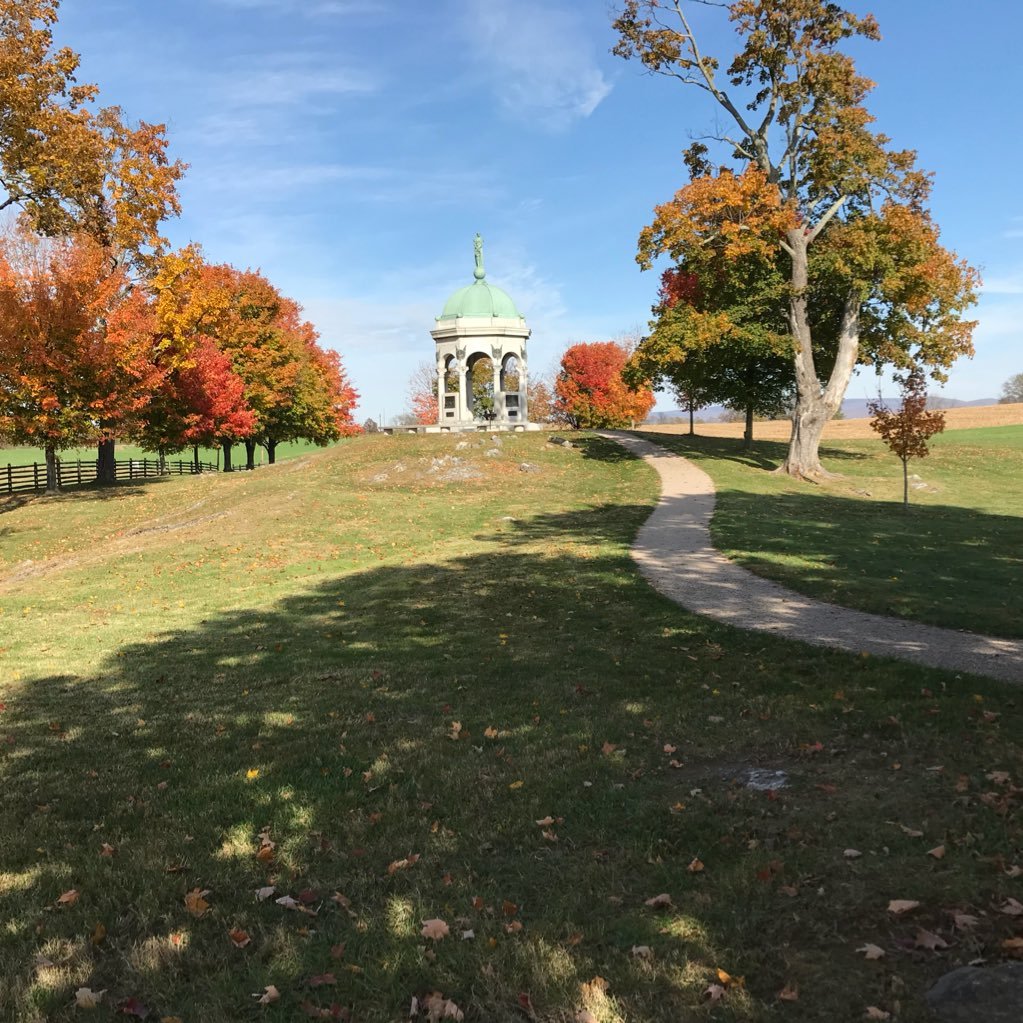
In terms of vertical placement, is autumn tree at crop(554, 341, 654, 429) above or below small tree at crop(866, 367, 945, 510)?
above

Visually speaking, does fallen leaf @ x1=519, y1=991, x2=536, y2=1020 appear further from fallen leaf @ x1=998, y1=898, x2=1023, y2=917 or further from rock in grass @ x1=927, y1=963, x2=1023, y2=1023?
fallen leaf @ x1=998, y1=898, x2=1023, y2=917

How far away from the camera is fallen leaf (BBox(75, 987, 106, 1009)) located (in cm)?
374

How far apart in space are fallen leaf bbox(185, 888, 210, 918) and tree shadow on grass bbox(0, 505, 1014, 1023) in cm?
5

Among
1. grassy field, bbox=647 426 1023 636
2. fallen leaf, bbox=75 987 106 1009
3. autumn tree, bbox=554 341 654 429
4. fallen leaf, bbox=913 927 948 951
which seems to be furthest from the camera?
autumn tree, bbox=554 341 654 429

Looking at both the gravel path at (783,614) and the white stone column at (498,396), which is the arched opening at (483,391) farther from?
the gravel path at (783,614)

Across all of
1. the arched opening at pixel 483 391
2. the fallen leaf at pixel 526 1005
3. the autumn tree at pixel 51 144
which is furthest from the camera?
the arched opening at pixel 483 391

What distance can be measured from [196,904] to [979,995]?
410cm

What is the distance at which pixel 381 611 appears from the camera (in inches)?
511

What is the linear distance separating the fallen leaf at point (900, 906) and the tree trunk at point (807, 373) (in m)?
28.9

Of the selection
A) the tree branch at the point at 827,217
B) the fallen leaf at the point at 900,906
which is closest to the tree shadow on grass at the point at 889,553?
the fallen leaf at the point at 900,906

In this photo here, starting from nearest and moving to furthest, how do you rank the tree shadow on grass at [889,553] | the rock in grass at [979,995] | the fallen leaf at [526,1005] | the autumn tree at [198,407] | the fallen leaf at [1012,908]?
the rock in grass at [979,995], the fallen leaf at [526,1005], the fallen leaf at [1012,908], the tree shadow on grass at [889,553], the autumn tree at [198,407]

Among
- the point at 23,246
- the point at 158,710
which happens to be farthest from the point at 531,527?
the point at 23,246

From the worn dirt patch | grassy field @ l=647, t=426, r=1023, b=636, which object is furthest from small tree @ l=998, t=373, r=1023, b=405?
grassy field @ l=647, t=426, r=1023, b=636

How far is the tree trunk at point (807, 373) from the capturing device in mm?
30922
